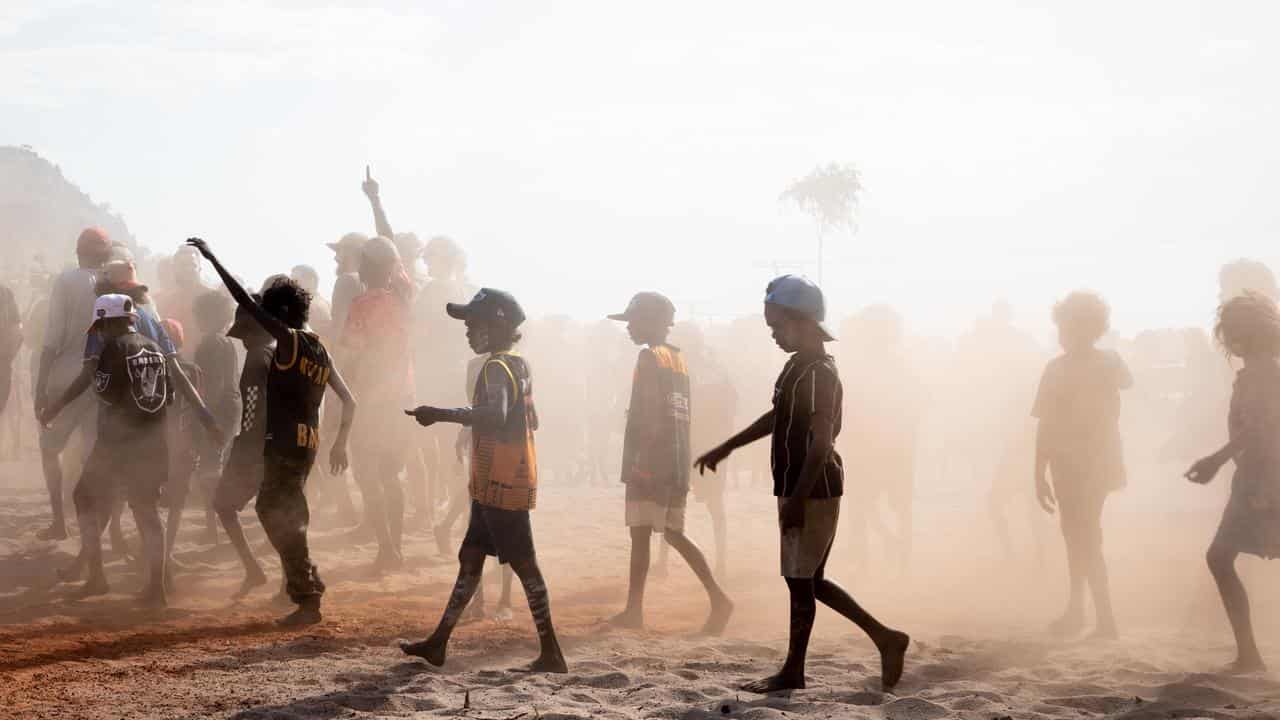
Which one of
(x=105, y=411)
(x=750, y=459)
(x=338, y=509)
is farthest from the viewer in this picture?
(x=750, y=459)

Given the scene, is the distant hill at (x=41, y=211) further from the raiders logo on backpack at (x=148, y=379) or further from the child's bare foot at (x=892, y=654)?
the child's bare foot at (x=892, y=654)

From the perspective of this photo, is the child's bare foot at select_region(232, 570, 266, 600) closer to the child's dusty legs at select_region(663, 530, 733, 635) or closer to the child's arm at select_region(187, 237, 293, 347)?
the child's arm at select_region(187, 237, 293, 347)

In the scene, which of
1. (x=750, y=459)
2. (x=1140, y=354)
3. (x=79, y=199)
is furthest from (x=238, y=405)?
(x=79, y=199)

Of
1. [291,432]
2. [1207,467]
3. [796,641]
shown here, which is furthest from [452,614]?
[1207,467]

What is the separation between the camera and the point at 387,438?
934 centimetres

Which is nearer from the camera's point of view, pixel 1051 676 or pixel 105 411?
pixel 1051 676

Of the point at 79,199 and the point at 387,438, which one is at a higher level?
the point at 79,199

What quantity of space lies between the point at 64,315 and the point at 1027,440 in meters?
9.12

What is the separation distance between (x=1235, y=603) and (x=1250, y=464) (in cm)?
86

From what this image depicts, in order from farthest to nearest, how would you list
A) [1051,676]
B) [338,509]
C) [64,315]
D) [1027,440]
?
1. [338,509]
2. [1027,440]
3. [64,315]
4. [1051,676]

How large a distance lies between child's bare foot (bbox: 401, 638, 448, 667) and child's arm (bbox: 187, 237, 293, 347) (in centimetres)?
203

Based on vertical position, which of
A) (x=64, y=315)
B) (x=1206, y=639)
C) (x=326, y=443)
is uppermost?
(x=64, y=315)

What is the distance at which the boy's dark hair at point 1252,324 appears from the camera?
6781 millimetres

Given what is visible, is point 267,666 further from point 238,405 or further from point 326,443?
point 326,443
